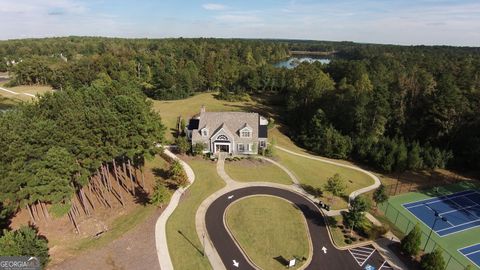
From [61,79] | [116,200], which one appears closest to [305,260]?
[116,200]

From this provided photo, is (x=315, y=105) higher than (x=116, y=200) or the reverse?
higher

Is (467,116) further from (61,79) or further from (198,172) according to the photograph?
(61,79)

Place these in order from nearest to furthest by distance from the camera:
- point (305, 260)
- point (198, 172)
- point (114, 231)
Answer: point (305, 260), point (114, 231), point (198, 172)

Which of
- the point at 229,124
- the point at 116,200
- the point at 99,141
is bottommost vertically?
the point at 116,200

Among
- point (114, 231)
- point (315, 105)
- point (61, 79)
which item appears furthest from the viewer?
point (61, 79)

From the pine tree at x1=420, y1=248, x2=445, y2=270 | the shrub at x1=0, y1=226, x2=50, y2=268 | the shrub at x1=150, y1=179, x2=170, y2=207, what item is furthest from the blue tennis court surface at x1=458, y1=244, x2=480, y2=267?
the shrub at x1=0, y1=226, x2=50, y2=268

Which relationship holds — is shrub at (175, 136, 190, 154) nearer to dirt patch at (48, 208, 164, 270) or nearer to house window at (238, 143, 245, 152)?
house window at (238, 143, 245, 152)

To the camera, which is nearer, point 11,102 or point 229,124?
point 229,124
